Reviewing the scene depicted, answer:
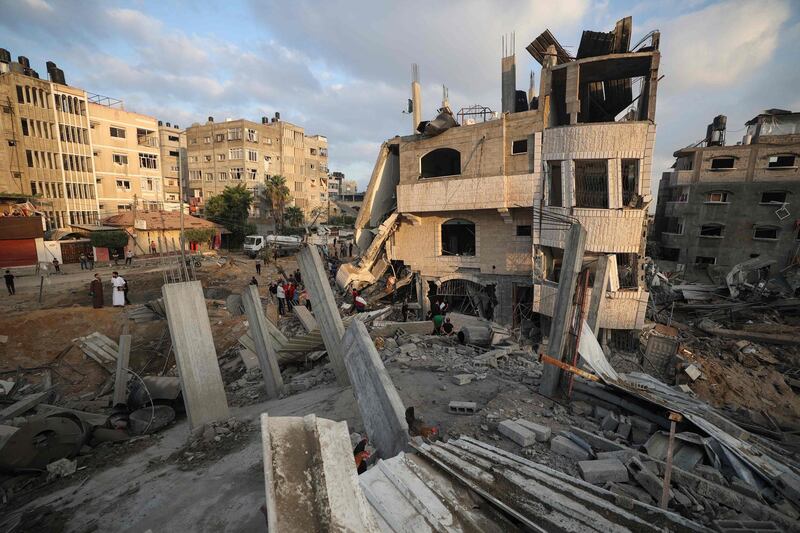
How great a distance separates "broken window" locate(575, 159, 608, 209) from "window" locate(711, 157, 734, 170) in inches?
736

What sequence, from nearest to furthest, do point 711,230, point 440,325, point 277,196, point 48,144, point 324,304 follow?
point 324,304
point 440,325
point 711,230
point 48,144
point 277,196

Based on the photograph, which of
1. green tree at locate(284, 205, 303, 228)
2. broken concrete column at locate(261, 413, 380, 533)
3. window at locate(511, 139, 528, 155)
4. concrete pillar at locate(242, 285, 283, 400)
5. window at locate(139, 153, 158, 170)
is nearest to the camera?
broken concrete column at locate(261, 413, 380, 533)

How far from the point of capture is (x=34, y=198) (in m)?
28.3

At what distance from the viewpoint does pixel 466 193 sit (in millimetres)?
16781

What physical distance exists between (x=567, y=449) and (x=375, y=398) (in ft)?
8.06

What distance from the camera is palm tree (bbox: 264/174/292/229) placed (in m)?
41.6

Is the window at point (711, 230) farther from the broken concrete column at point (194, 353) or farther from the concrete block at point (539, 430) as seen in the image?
the broken concrete column at point (194, 353)

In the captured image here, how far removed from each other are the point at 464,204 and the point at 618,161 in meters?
6.21

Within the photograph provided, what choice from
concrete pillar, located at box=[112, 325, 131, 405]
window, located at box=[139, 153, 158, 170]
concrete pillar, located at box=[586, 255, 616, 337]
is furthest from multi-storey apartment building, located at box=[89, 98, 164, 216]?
concrete pillar, located at box=[586, 255, 616, 337]

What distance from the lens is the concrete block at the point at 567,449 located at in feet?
14.4

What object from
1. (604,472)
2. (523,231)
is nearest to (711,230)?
(523,231)

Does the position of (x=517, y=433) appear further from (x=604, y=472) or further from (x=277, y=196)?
(x=277, y=196)

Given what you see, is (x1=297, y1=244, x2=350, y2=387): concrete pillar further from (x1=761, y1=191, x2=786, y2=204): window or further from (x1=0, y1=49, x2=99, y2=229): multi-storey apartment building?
(x1=0, y1=49, x2=99, y2=229): multi-storey apartment building

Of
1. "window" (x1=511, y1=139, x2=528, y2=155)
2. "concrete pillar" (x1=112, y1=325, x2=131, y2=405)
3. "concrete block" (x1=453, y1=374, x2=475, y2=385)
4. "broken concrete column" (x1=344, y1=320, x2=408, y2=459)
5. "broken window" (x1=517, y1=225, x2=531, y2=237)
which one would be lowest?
"concrete pillar" (x1=112, y1=325, x2=131, y2=405)
